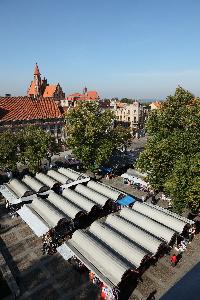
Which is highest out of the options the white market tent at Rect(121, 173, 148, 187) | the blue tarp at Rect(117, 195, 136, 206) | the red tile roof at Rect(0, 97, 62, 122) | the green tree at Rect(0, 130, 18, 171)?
the red tile roof at Rect(0, 97, 62, 122)

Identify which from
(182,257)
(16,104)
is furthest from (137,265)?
(16,104)

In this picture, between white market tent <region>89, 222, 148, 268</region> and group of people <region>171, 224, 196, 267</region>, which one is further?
group of people <region>171, 224, 196, 267</region>

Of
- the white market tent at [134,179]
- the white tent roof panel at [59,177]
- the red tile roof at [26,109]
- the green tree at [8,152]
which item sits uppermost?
the red tile roof at [26,109]

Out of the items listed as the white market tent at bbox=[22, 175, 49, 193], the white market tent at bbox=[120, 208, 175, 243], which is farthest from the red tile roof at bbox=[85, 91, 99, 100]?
the white market tent at bbox=[120, 208, 175, 243]

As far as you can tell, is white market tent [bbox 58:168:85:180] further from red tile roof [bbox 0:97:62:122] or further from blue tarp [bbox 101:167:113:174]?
red tile roof [bbox 0:97:62:122]

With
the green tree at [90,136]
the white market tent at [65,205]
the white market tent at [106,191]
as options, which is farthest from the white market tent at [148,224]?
the green tree at [90,136]

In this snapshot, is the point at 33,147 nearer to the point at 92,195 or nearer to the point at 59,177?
the point at 59,177

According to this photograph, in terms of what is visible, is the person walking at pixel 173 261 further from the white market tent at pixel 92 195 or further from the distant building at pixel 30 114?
the distant building at pixel 30 114
